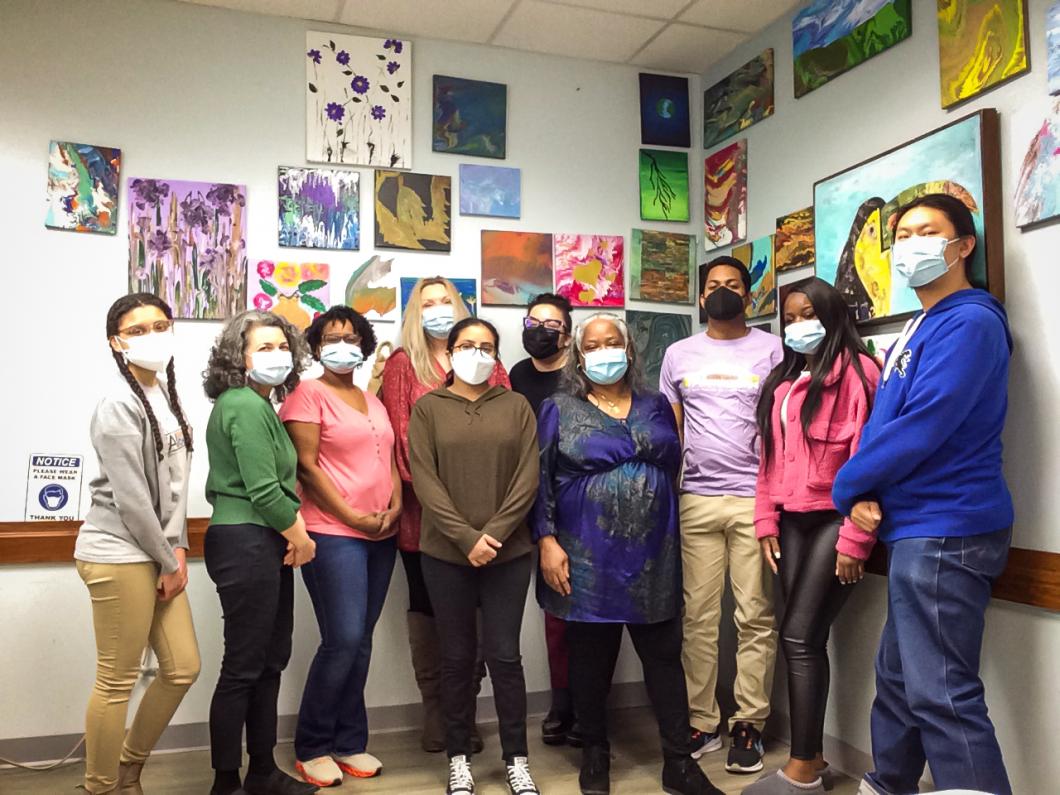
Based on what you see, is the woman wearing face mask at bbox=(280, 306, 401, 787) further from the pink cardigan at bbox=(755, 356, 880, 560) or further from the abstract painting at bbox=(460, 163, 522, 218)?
the pink cardigan at bbox=(755, 356, 880, 560)

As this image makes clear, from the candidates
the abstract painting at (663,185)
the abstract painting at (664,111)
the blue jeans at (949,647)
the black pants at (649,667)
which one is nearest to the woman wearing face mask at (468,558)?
the black pants at (649,667)

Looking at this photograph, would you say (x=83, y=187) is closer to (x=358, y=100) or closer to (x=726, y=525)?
(x=358, y=100)

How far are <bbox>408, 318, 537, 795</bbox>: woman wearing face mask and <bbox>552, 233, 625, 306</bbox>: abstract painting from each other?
3.85 feet

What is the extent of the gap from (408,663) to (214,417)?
1.39 metres

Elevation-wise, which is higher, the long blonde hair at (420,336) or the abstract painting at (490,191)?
the abstract painting at (490,191)

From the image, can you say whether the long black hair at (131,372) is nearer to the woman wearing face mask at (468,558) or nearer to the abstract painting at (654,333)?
the woman wearing face mask at (468,558)

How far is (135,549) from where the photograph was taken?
2145mm

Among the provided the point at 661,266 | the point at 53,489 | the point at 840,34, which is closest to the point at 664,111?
the point at 661,266

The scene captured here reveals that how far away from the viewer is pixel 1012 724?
2.18 meters

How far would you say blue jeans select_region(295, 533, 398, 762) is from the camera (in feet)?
8.50

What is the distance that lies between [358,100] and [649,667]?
235 centimetres

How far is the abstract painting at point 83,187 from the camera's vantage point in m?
2.94

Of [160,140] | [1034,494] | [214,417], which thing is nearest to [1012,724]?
[1034,494]

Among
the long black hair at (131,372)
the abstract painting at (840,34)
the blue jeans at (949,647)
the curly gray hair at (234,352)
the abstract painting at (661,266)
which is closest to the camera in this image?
the blue jeans at (949,647)
